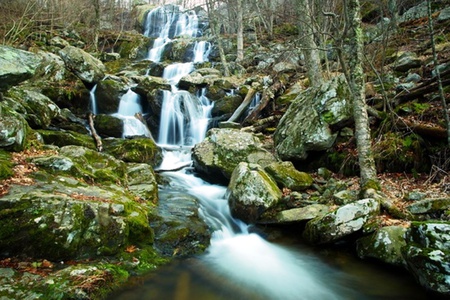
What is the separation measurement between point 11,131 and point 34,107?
360 centimetres

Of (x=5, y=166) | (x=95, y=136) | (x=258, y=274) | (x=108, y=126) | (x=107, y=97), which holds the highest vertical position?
(x=107, y=97)

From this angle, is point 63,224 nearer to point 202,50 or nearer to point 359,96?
point 359,96

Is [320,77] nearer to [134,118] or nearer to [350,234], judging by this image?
[350,234]

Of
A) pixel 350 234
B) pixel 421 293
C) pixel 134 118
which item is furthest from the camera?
pixel 134 118

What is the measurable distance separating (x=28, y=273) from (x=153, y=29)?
29282 mm

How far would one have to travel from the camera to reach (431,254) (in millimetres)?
3238

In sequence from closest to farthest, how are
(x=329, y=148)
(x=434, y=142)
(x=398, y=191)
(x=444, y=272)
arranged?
(x=444, y=272), (x=398, y=191), (x=434, y=142), (x=329, y=148)

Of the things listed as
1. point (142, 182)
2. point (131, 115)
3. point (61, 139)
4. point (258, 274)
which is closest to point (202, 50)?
point (131, 115)

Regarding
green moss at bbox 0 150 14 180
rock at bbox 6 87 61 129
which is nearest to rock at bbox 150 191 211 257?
green moss at bbox 0 150 14 180

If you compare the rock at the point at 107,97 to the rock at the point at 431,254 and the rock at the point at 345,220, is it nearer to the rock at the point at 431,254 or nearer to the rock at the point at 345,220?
the rock at the point at 345,220

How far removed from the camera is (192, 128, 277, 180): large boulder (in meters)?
8.01

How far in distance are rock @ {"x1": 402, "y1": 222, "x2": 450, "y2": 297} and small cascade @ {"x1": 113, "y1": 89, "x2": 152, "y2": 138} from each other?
9564 mm

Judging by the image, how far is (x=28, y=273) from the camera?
325cm

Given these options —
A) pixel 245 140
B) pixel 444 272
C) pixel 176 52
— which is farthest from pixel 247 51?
pixel 444 272
